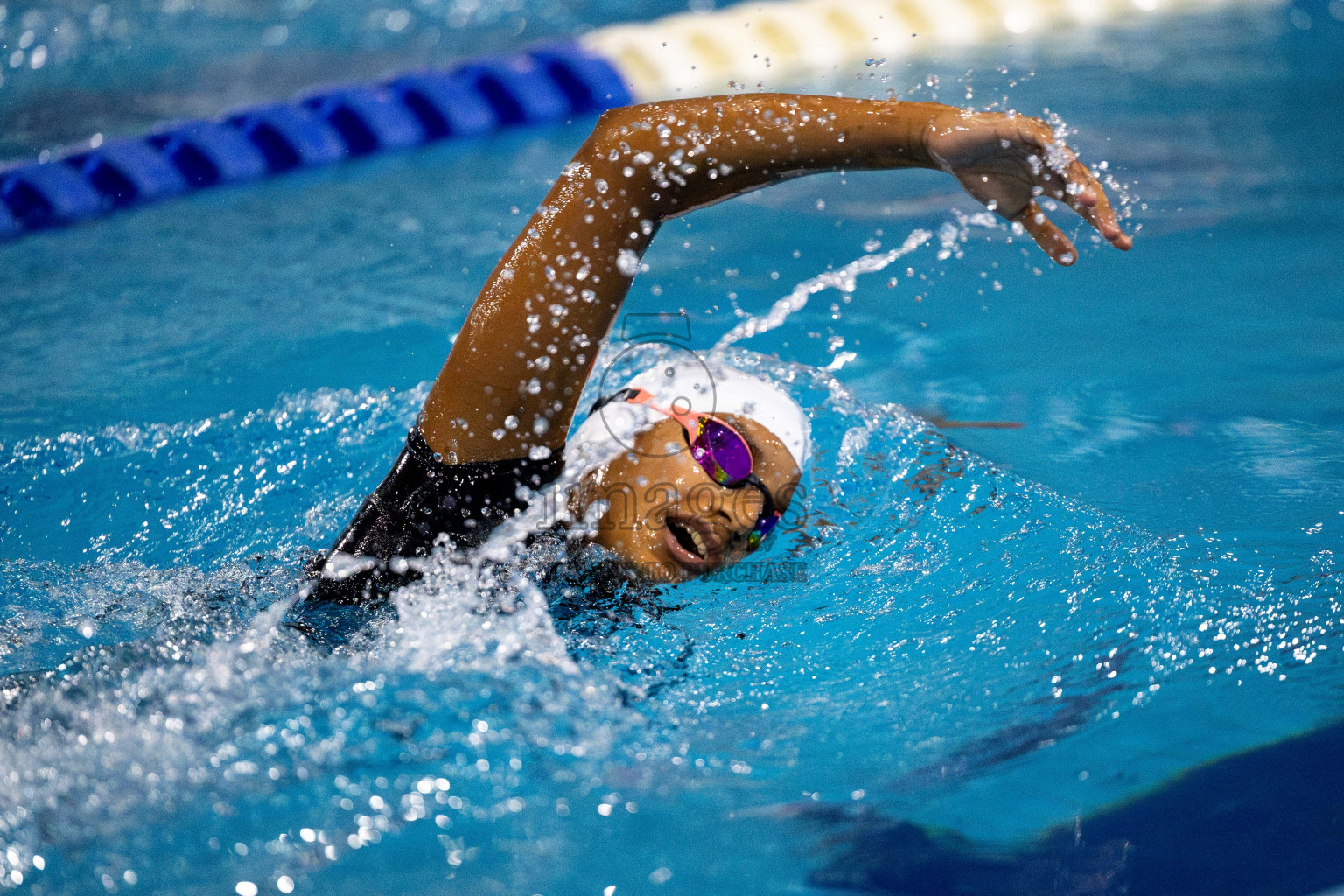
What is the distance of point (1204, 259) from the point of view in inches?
144

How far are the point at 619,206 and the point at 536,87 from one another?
3.88m

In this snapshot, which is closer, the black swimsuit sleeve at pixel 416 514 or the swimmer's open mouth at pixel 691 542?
the black swimsuit sleeve at pixel 416 514

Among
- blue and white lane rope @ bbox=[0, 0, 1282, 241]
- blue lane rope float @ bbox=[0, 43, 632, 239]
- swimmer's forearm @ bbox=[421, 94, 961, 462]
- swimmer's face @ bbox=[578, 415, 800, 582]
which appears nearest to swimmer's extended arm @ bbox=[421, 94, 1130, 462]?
swimmer's forearm @ bbox=[421, 94, 961, 462]

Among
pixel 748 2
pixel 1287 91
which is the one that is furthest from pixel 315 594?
pixel 748 2

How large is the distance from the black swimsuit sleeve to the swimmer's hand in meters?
0.71

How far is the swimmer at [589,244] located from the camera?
1523 millimetres

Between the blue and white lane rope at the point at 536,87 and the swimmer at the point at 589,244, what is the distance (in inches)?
103

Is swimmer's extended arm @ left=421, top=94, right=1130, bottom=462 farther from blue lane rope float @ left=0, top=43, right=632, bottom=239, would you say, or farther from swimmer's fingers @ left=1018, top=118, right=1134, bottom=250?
blue lane rope float @ left=0, top=43, right=632, bottom=239

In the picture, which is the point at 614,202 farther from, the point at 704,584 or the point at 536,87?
the point at 536,87

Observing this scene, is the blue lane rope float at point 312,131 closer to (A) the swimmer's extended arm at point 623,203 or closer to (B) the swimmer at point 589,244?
(B) the swimmer at point 589,244

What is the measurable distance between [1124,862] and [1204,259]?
2647mm

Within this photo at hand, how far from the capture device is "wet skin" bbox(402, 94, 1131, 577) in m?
1.56

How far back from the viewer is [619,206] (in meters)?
1.59

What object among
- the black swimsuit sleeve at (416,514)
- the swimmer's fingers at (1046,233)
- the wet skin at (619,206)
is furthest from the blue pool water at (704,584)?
the swimmer's fingers at (1046,233)
